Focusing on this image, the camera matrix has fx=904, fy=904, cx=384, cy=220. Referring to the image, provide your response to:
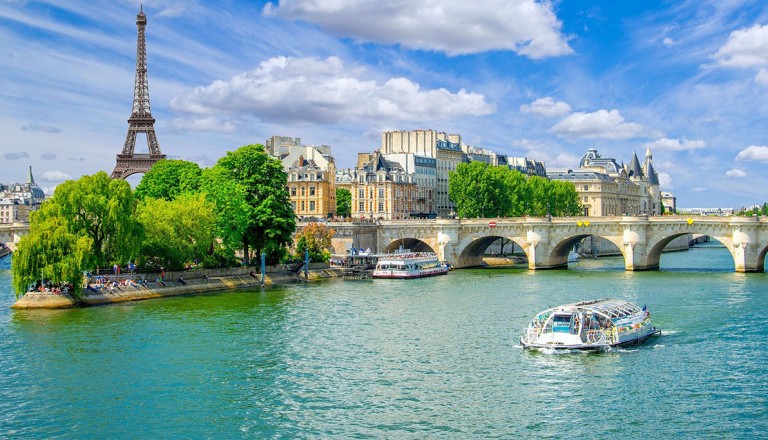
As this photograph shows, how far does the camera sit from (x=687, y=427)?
25906mm

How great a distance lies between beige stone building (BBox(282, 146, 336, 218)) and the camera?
107m

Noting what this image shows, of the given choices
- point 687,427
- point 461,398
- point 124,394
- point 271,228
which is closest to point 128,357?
point 124,394

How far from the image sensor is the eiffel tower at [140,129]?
105875 mm

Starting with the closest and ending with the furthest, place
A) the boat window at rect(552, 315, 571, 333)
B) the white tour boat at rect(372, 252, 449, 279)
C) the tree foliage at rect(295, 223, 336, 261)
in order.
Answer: the boat window at rect(552, 315, 571, 333)
the white tour boat at rect(372, 252, 449, 279)
the tree foliage at rect(295, 223, 336, 261)

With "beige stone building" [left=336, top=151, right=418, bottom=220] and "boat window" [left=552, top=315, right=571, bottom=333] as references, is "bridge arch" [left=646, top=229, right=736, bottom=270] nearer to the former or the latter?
"boat window" [left=552, top=315, right=571, bottom=333]

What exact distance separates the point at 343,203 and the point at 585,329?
8117 cm

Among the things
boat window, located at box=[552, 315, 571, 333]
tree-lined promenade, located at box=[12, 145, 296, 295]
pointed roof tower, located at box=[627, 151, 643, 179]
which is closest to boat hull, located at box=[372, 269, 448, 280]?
tree-lined promenade, located at box=[12, 145, 296, 295]

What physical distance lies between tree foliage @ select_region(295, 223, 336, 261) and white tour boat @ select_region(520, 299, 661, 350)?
40045 millimetres

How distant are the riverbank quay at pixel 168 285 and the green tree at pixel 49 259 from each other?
2.88 ft

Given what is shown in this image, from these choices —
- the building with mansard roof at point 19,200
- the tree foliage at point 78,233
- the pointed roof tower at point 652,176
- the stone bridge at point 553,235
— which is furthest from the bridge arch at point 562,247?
the pointed roof tower at point 652,176

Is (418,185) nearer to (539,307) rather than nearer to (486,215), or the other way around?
(486,215)

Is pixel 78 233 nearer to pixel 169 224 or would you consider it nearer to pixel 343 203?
pixel 169 224

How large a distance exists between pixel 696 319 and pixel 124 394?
28354 mm

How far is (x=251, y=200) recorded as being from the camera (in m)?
67.4
